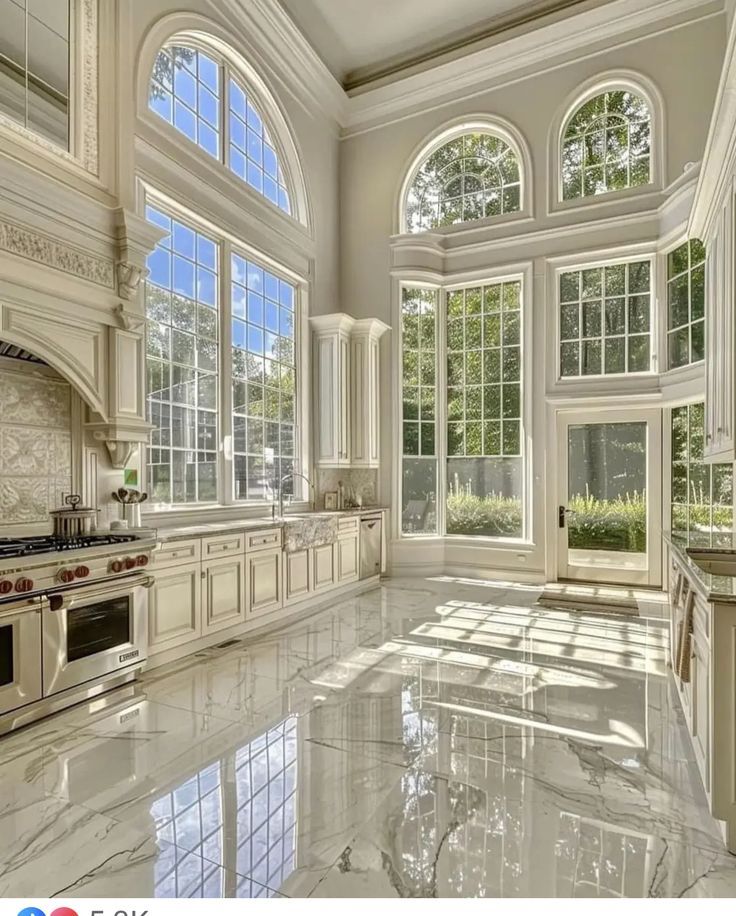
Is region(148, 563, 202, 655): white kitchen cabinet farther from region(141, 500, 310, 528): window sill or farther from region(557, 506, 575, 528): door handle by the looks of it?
region(557, 506, 575, 528): door handle

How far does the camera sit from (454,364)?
7.00 m

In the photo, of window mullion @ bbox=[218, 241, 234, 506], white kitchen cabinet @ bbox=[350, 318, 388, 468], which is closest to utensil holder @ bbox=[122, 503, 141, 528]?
window mullion @ bbox=[218, 241, 234, 506]

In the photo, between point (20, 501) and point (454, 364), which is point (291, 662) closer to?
point (20, 501)

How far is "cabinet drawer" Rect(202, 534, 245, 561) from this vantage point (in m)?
4.06

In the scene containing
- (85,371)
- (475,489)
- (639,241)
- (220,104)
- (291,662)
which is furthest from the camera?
(475,489)

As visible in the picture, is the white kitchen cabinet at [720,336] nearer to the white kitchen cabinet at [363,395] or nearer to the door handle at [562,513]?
the door handle at [562,513]

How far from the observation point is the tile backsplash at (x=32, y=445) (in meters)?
3.25

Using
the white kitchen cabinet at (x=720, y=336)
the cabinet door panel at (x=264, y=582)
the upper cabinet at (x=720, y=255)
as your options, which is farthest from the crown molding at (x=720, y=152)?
the cabinet door panel at (x=264, y=582)

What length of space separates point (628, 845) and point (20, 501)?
3.53 meters

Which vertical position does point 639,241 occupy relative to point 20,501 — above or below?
above

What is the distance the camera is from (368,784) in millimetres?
2338

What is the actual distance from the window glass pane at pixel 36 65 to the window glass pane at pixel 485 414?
184 inches

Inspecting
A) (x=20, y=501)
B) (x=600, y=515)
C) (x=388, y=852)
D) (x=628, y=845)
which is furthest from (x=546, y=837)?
(x=600, y=515)

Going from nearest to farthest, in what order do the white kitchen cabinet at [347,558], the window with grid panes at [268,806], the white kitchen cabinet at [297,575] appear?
the window with grid panes at [268,806]
the white kitchen cabinet at [297,575]
the white kitchen cabinet at [347,558]
